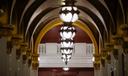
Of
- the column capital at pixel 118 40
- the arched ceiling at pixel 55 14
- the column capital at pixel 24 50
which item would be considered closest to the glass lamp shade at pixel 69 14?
the arched ceiling at pixel 55 14

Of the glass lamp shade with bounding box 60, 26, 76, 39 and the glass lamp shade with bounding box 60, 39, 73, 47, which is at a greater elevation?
the glass lamp shade with bounding box 60, 26, 76, 39

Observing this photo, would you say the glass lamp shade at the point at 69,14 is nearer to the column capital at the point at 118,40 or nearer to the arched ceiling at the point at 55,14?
the arched ceiling at the point at 55,14

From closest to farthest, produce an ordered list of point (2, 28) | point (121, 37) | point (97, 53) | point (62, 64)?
point (2, 28) < point (121, 37) < point (97, 53) < point (62, 64)

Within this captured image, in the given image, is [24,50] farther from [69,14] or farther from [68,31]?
[69,14]

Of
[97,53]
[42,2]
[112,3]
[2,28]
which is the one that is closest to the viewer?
[2,28]

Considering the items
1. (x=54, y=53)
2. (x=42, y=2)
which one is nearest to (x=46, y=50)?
(x=54, y=53)

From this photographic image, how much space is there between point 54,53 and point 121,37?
2015cm

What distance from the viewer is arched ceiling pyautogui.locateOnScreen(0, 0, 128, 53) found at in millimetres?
21641

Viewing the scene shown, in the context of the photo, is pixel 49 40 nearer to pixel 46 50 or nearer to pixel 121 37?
pixel 46 50

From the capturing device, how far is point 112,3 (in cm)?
2328

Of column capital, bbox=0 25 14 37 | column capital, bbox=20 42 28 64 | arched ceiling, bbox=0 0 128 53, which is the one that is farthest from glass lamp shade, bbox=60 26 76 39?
column capital, bbox=20 42 28 64

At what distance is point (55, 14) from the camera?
100ft

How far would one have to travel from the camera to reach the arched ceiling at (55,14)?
21.6 m

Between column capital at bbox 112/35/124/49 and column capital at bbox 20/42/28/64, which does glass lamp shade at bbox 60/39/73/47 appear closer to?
column capital at bbox 112/35/124/49
